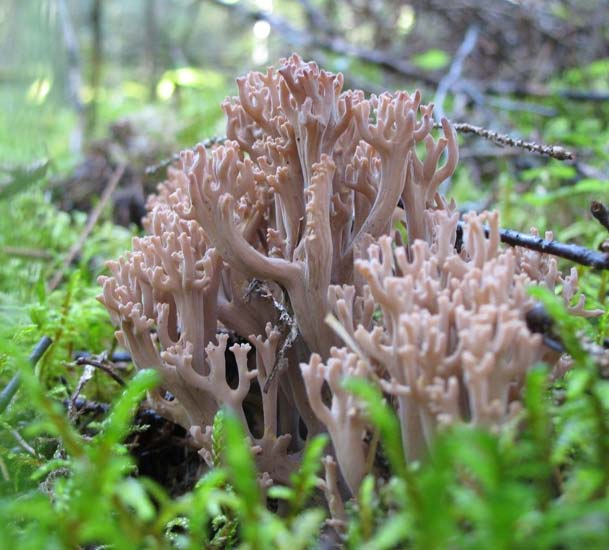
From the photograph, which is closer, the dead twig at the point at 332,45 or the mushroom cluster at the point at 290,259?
the mushroom cluster at the point at 290,259

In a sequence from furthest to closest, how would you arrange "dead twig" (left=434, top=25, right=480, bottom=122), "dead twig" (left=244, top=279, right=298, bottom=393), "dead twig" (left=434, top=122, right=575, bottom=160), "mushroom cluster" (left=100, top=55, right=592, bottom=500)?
"dead twig" (left=434, top=25, right=480, bottom=122) → "dead twig" (left=434, top=122, right=575, bottom=160) → "dead twig" (left=244, top=279, right=298, bottom=393) → "mushroom cluster" (left=100, top=55, right=592, bottom=500)

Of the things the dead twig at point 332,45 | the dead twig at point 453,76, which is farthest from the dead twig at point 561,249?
the dead twig at point 332,45

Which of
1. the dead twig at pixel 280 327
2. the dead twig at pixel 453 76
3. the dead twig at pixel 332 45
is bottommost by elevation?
the dead twig at pixel 280 327

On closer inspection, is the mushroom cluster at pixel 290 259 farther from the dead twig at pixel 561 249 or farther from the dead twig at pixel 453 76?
the dead twig at pixel 453 76

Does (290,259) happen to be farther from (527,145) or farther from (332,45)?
(332,45)

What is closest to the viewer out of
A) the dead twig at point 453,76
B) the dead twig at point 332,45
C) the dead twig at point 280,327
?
the dead twig at point 280,327

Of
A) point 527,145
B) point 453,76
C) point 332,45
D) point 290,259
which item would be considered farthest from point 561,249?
point 332,45

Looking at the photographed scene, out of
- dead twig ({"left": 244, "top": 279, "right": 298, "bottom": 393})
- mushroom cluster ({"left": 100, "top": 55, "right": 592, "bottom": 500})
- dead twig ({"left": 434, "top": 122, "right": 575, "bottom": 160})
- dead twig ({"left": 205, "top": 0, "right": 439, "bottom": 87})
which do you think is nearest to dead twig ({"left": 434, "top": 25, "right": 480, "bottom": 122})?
dead twig ({"left": 205, "top": 0, "right": 439, "bottom": 87})

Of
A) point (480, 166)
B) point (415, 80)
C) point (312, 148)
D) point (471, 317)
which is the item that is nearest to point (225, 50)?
point (415, 80)

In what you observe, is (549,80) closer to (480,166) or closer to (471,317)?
(480,166)

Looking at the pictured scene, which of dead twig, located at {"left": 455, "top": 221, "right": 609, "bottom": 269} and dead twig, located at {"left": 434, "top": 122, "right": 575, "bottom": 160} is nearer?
dead twig, located at {"left": 455, "top": 221, "right": 609, "bottom": 269}

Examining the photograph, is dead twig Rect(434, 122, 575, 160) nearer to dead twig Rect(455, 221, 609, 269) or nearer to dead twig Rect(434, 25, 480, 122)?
dead twig Rect(455, 221, 609, 269)
